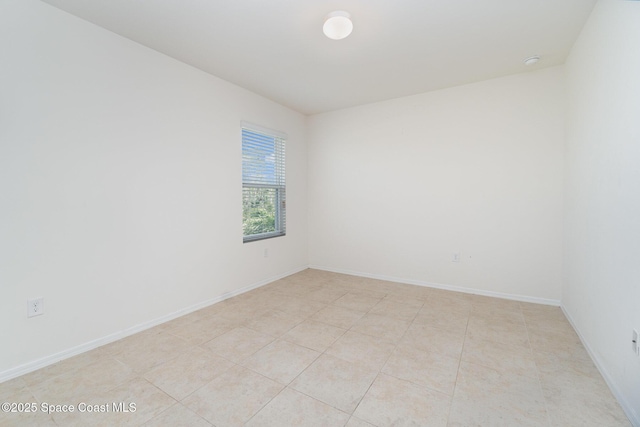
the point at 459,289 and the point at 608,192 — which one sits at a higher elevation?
the point at 608,192

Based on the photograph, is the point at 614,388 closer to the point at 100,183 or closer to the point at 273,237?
the point at 273,237

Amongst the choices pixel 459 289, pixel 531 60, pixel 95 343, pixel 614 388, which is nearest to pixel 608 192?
pixel 614 388

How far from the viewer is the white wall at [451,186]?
300 centimetres

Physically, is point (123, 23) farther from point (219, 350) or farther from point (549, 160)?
point (549, 160)

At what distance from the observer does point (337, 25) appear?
206cm

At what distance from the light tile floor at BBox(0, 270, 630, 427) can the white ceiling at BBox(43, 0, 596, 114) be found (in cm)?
253

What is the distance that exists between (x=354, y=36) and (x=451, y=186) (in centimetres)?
212

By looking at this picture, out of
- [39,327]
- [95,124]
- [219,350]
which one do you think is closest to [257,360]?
[219,350]

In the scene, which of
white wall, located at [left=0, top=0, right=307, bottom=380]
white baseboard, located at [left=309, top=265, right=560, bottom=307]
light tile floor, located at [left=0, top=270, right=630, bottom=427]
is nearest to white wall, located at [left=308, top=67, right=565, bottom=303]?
white baseboard, located at [left=309, top=265, right=560, bottom=307]

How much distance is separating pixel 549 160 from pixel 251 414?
11.7ft

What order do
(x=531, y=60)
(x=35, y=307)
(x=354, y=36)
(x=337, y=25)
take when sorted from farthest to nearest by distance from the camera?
(x=531, y=60) → (x=354, y=36) → (x=337, y=25) → (x=35, y=307)

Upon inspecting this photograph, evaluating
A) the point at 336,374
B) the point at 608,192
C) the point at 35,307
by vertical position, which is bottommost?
the point at 336,374

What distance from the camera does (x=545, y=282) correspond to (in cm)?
302

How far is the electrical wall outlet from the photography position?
1894mm
